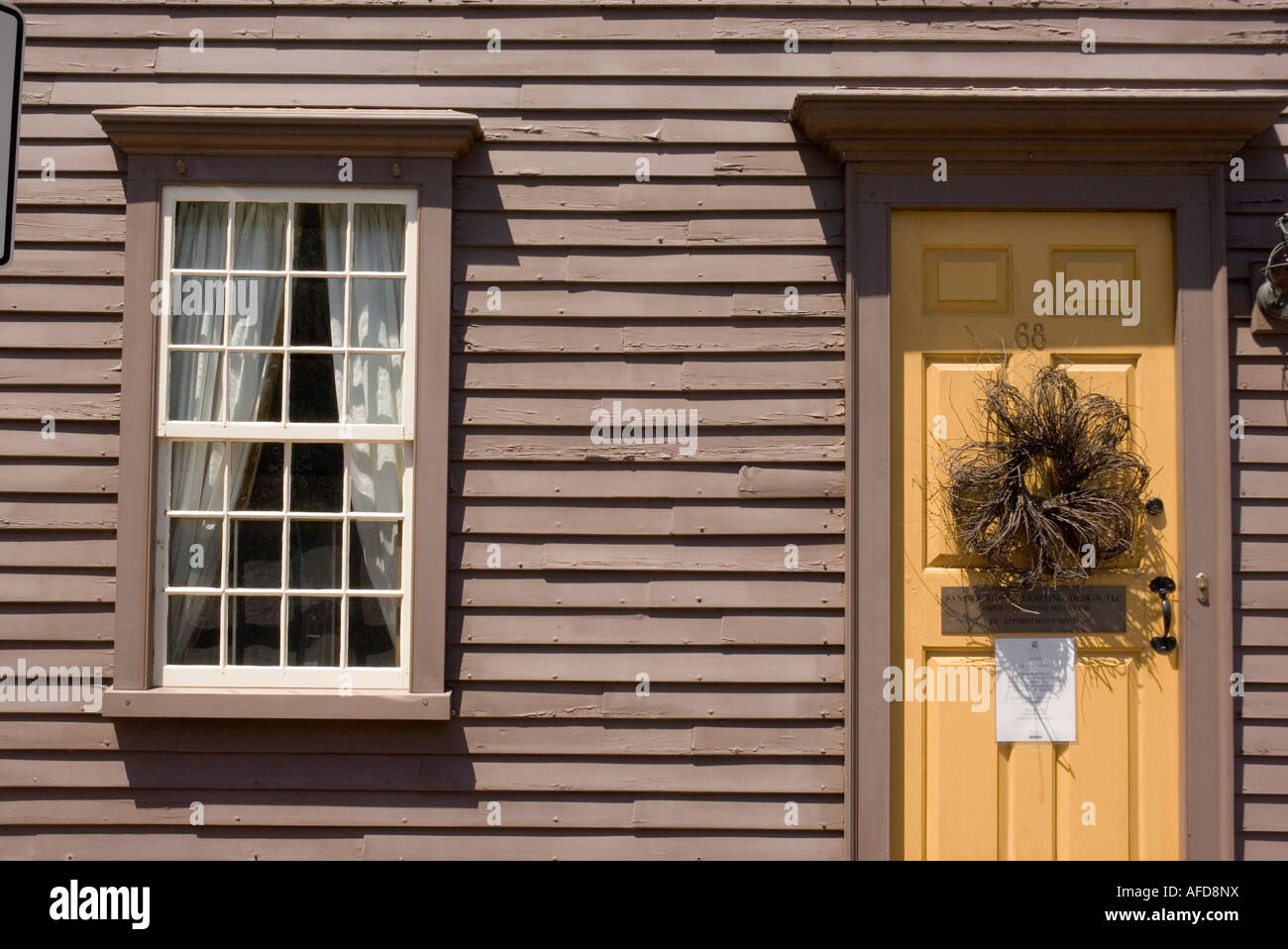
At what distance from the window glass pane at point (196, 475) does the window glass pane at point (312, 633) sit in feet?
1.62

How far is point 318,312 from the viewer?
3.73m

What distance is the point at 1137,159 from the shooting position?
3.67 m

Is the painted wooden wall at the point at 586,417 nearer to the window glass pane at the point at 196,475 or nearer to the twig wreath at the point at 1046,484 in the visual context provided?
the window glass pane at the point at 196,475

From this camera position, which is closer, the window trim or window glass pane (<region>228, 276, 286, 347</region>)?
the window trim

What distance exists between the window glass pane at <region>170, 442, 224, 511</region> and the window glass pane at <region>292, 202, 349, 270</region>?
0.77 metres

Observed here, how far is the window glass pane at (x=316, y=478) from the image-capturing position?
3.68 meters

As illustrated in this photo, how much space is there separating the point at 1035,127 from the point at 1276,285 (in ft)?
3.43

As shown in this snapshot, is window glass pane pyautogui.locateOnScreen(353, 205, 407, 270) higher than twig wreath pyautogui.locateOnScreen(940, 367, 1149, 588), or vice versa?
window glass pane pyautogui.locateOnScreen(353, 205, 407, 270)

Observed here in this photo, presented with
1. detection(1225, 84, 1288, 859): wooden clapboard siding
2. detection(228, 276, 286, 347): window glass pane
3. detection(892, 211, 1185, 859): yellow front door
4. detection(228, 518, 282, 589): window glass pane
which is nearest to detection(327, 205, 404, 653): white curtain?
detection(228, 276, 286, 347): window glass pane

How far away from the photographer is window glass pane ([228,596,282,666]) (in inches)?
144

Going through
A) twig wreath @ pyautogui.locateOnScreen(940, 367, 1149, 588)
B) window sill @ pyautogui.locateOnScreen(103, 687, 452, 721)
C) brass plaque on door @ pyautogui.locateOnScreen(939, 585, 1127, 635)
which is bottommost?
window sill @ pyautogui.locateOnScreen(103, 687, 452, 721)

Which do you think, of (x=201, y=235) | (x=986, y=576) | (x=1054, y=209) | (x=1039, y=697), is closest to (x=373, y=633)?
(x=201, y=235)

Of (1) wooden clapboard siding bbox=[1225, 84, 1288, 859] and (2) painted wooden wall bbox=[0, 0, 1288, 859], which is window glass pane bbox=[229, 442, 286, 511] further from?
(1) wooden clapboard siding bbox=[1225, 84, 1288, 859]

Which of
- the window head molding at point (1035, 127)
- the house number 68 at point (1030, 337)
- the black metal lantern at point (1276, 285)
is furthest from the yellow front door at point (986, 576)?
the black metal lantern at point (1276, 285)
